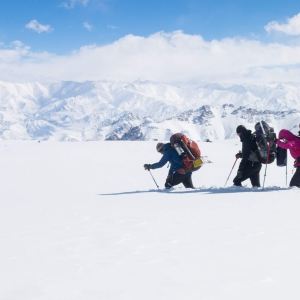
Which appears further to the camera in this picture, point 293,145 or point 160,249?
point 293,145

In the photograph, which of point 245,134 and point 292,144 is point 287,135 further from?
point 245,134

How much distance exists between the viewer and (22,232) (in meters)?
5.85

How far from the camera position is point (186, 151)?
1053 cm

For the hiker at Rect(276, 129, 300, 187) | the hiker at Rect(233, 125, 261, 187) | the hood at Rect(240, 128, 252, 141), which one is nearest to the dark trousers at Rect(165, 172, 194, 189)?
the hiker at Rect(233, 125, 261, 187)

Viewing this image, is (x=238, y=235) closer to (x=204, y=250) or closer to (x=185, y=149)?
(x=204, y=250)

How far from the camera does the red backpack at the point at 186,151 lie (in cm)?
1041

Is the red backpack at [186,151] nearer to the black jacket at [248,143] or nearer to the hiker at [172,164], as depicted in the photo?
the hiker at [172,164]

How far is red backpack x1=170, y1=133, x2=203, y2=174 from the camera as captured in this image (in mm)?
10406

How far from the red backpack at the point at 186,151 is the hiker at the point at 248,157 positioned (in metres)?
1.25

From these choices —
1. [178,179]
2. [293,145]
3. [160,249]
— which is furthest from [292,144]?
[160,249]

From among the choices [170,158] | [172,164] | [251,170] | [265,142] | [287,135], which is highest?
[287,135]

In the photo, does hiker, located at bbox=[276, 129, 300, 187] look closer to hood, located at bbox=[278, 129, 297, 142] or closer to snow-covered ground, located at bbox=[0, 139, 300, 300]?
hood, located at bbox=[278, 129, 297, 142]

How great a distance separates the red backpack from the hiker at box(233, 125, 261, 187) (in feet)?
4.12

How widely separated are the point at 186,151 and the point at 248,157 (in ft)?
6.01
